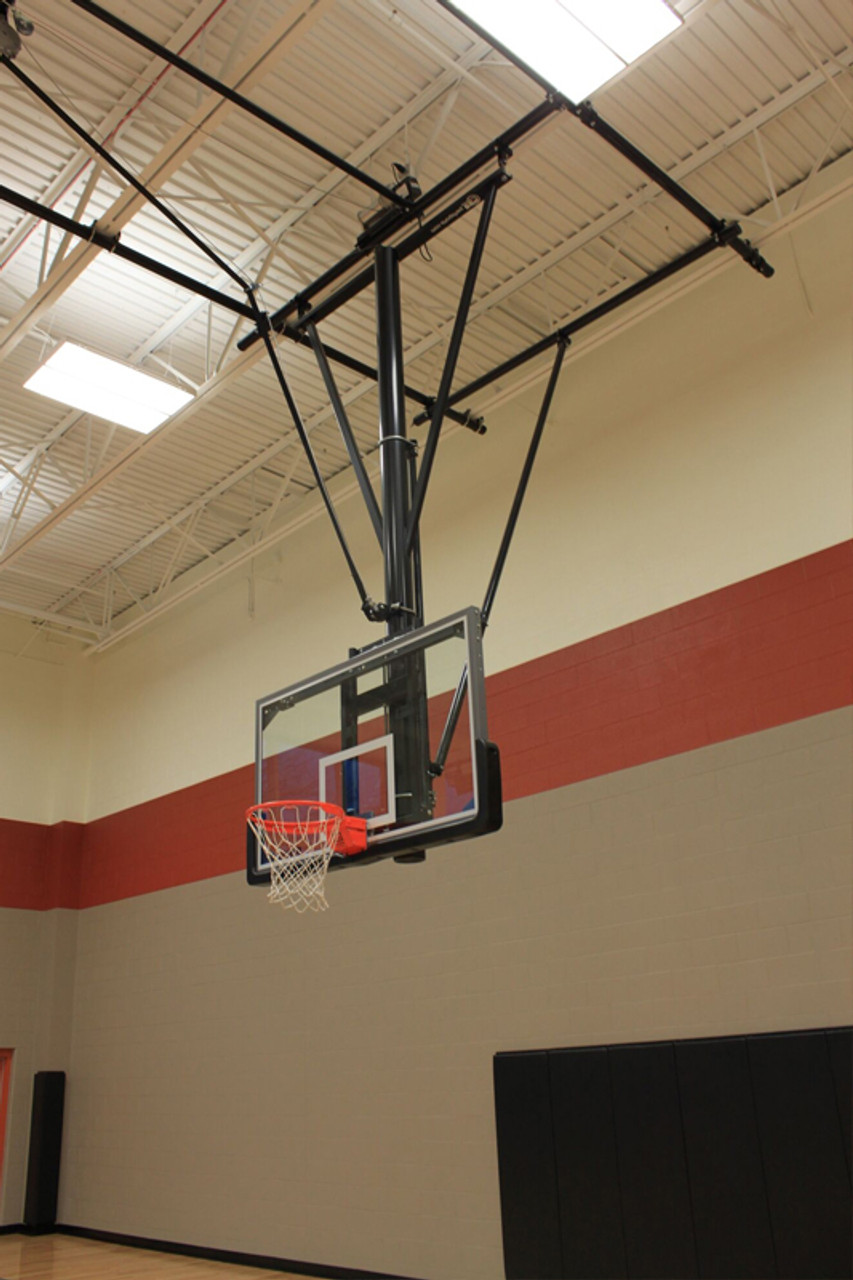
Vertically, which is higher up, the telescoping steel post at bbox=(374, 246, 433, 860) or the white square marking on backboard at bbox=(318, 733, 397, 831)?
the telescoping steel post at bbox=(374, 246, 433, 860)

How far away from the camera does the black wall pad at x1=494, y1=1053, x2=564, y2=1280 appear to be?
7.16 meters

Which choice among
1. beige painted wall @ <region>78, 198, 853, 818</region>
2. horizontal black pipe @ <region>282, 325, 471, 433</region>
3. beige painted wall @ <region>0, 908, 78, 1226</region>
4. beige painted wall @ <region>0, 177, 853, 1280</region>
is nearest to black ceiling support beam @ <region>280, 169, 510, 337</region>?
horizontal black pipe @ <region>282, 325, 471, 433</region>

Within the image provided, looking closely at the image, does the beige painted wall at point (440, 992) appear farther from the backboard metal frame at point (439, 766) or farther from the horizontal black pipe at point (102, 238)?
the horizontal black pipe at point (102, 238)

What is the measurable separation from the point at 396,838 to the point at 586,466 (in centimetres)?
428

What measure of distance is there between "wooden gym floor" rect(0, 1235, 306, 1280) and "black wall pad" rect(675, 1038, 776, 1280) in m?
4.05

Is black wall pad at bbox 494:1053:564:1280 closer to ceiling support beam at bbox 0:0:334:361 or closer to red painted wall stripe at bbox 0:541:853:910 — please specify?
red painted wall stripe at bbox 0:541:853:910

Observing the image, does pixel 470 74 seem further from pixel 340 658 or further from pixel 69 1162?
pixel 69 1162

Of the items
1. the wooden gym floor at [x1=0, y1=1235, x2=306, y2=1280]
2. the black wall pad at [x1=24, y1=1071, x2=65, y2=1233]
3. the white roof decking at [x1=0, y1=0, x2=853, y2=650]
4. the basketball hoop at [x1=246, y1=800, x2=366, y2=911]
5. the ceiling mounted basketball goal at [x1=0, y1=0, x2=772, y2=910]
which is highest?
the white roof decking at [x1=0, y1=0, x2=853, y2=650]

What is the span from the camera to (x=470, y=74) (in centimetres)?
680

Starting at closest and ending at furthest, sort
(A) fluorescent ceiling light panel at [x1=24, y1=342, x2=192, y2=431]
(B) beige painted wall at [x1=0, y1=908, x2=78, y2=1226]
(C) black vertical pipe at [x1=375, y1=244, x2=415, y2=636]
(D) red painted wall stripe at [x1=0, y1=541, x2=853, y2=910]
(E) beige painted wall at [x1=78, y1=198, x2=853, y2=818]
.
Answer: (C) black vertical pipe at [x1=375, y1=244, x2=415, y2=636], (D) red painted wall stripe at [x1=0, y1=541, x2=853, y2=910], (E) beige painted wall at [x1=78, y1=198, x2=853, y2=818], (A) fluorescent ceiling light panel at [x1=24, y1=342, x2=192, y2=431], (B) beige painted wall at [x1=0, y1=908, x2=78, y2=1226]

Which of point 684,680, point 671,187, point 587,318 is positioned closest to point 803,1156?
point 684,680

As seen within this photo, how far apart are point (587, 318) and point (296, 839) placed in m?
4.64

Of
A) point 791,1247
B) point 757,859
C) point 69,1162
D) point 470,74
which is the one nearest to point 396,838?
point 757,859

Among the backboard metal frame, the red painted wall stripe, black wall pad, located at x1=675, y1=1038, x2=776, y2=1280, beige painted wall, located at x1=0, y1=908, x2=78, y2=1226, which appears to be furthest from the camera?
beige painted wall, located at x1=0, y1=908, x2=78, y2=1226
